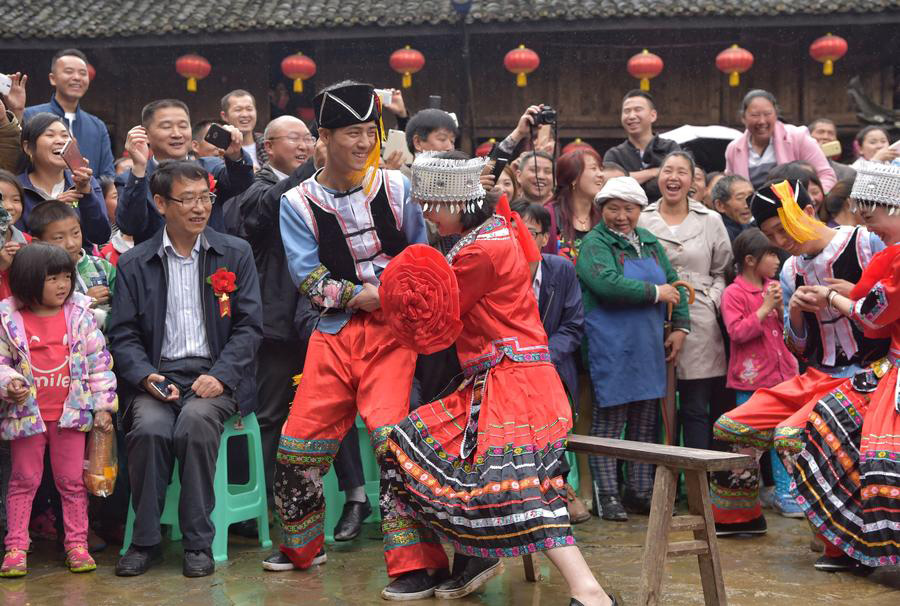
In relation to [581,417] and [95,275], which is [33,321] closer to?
[95,275]

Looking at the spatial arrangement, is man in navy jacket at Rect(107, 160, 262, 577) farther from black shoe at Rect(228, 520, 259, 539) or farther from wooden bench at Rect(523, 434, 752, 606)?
wooden bench at Rect(523, 434, 752, 606)

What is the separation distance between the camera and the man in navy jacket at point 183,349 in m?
4.87

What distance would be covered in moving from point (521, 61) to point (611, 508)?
812 cm

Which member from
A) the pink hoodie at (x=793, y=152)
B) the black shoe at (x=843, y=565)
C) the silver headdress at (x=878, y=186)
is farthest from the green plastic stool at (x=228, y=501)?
the pink hoodie at (x=793, y=152)

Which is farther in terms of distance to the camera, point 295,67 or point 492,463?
point 295,67

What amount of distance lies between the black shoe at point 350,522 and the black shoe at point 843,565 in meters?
2.24

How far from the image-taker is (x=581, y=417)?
21.1 ft

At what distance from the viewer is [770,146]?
7945 mm

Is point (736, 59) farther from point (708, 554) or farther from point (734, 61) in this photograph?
point (708, 554)

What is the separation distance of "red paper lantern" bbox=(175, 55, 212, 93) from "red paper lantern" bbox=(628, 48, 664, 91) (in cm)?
529

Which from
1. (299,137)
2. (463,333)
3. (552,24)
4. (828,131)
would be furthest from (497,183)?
(552,24)

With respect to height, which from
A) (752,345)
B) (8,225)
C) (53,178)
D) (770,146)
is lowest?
(752,345)

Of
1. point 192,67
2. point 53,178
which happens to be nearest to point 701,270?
point 53,178

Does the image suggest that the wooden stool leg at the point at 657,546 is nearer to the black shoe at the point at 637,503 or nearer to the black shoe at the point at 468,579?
the black shoe at the point at 468,579
